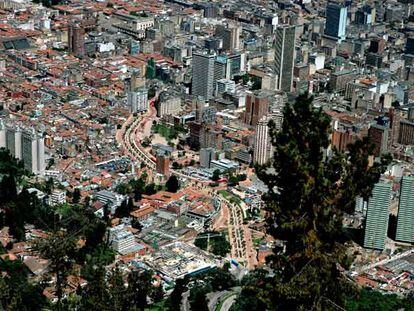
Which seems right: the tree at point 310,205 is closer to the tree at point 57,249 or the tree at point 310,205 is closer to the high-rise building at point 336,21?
the tree at point 57,249

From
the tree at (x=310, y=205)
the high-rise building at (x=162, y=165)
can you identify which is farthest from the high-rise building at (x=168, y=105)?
the tree at (x=310, y=205)

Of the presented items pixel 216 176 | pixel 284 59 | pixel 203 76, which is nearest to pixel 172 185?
pixel 216 176

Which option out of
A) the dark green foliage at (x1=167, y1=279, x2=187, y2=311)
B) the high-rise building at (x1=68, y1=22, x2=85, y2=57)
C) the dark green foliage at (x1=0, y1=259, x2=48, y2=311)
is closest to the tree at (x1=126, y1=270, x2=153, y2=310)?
the dark green foliage at (x1=167, y1=279, x2=187, y2=311)

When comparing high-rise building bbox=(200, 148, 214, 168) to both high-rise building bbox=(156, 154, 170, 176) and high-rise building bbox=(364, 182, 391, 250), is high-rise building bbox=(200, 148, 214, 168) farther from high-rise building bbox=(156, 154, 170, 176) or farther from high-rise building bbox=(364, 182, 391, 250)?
high-rise building bbox=(364, 182, 391, 250)

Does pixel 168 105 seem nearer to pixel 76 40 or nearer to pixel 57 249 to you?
pixel 76 40

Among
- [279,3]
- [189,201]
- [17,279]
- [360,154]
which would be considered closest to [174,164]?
[189,201]

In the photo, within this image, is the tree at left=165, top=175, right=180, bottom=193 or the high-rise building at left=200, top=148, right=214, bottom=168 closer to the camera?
the tree at left=165, top=175, right=180, bottom=193
